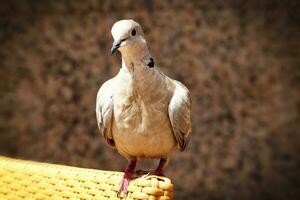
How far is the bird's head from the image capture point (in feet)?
5.16

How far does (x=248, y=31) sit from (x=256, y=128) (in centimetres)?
54

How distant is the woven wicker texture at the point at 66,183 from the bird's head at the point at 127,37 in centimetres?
39

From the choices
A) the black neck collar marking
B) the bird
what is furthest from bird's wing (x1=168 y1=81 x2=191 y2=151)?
the black neck collar marking

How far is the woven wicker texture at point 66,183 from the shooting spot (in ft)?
4.50

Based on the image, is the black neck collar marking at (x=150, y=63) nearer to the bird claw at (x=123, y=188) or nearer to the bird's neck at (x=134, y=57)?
the bird's neck at (x=134, y=57)

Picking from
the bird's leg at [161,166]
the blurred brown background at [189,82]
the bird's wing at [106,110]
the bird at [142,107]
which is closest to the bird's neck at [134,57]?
the bird at [142,107]

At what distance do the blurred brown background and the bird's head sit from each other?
1.26m

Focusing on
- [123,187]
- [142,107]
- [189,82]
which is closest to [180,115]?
[142,107]

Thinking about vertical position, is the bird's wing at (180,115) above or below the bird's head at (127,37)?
below

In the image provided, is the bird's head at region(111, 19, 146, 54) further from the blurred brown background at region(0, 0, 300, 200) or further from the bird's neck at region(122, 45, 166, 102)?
the blurred brown background at region(0, 0, 300, 200)

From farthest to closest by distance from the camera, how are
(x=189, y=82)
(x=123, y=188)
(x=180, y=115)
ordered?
(x=189, y=82) → (x=180, y=115) → (x=123, y=188)

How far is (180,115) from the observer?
171cm

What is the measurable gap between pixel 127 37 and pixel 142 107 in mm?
244

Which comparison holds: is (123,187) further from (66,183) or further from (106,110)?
(106,110)
